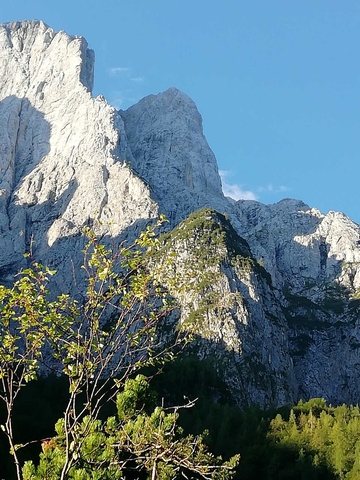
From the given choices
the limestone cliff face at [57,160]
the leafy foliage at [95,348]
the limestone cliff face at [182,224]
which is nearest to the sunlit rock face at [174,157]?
the limestone cliff face at [182,224]

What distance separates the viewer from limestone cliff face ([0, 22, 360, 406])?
390 ft

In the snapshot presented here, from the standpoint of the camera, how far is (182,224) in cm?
14412

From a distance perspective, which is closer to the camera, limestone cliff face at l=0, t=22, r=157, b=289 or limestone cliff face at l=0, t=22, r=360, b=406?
limestone cliff face at l=0, t=22, r=360, b=406

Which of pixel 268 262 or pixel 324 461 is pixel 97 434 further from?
pixel 268 262

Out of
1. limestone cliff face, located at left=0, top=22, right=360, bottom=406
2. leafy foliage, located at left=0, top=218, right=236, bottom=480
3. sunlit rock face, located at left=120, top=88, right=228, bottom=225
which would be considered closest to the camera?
leafy foliage, located at left=0, top=218, right=236, bottom=480

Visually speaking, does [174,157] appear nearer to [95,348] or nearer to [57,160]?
[57,160]

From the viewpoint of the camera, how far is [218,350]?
10869 cm

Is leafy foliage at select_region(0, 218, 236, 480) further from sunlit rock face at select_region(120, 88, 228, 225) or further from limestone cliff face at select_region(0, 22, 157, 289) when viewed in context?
sunlit rock face at select_region(120, 88, 228, 225)

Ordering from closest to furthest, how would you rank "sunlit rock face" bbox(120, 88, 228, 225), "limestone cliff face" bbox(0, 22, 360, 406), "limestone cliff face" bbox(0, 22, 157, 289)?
1. "limestone cliff face" bbox(0, 22, 360, 406)
2. "limestone cliff face" bbox(0, 22, 157, 289)
3. "sunlit rock face" bbox(120, 88, 228, 225)

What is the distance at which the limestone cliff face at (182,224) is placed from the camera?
119 metres

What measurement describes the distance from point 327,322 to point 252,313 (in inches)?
1742

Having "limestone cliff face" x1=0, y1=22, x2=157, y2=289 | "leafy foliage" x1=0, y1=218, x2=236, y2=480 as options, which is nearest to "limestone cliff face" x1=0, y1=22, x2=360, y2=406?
"limestone cliff face" x1=0, y1=22, x2=157, y2=289

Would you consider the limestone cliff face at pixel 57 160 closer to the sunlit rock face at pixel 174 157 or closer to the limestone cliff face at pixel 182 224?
the limestone cliff face at pixel 182 224

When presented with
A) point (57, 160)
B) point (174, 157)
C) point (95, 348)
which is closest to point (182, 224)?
point (57, 160)
